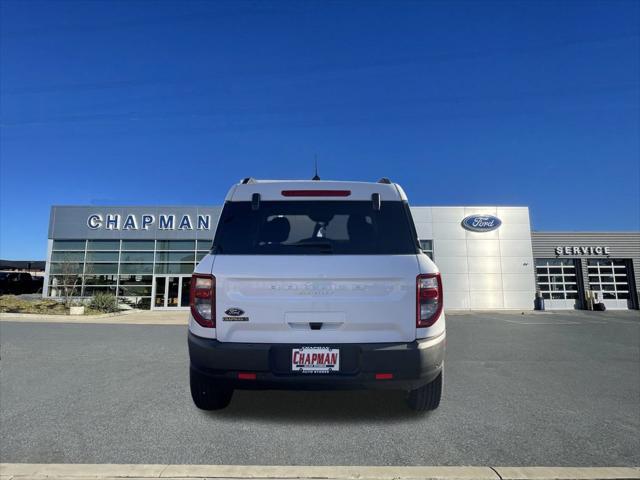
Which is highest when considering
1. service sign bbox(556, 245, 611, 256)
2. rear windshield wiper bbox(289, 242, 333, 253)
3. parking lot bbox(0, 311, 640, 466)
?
service sign bbox(556, 245, 611, 256)

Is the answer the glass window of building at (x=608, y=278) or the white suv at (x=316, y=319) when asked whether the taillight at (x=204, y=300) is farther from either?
the glass window of building at (x=608, y=278)

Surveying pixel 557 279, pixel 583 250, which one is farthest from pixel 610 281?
pixel 557 279

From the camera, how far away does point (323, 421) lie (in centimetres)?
347

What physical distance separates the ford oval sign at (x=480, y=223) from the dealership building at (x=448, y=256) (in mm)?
71

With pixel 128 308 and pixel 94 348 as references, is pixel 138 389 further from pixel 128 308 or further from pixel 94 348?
pixel 128 308

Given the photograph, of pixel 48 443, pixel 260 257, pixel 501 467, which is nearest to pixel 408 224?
pixel 260 257

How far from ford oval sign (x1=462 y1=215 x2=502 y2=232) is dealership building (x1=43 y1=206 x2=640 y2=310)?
2.8 inches

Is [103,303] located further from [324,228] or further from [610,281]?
[610,281]

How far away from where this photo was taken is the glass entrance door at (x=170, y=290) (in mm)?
24781

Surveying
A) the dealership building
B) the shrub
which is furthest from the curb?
the dealership building

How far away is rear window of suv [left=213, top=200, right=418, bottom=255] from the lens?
10.1 ft

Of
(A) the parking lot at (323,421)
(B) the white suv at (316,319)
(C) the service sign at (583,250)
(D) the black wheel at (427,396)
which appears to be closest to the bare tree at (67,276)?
(A) the parking lot at (323,421)

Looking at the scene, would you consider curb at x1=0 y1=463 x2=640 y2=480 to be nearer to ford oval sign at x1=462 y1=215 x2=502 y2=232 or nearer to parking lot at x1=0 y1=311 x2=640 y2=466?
parking lot at x1=0 y1=311 x2=640 y2=466

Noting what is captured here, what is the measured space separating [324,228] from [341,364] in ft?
4.13
